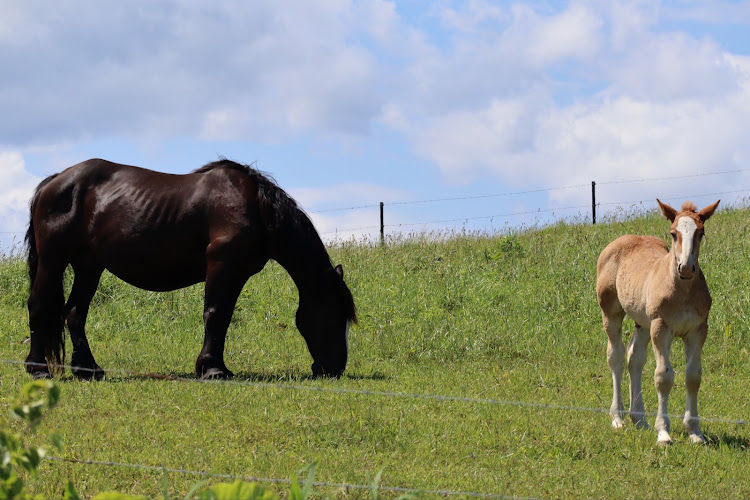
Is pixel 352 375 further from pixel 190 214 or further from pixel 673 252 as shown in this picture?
pixel 673 252

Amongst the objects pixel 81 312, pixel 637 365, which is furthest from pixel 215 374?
pixel 637 365

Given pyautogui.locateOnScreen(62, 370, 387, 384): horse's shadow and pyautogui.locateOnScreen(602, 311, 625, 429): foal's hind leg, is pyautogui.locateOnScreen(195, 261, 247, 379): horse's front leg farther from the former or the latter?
pyautogui.locateOnScreen(602, 311, 625, 429): foal's hind leg

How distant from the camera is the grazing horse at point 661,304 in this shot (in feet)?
22.5

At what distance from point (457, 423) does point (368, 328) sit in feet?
17.7

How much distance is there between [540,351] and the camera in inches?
463

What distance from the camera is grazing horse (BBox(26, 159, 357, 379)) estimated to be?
991 cm

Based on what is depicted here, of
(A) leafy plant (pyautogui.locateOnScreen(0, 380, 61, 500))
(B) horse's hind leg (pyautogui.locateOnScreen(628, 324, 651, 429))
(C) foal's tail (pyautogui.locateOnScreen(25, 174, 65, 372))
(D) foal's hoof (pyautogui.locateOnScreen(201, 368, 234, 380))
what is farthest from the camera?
(C) foal's tail (pyautogui.locateOnScreen(25, 174, 65, 372))

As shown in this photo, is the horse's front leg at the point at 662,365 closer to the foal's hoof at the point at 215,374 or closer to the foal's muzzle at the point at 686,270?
the foal's muzzle at the point at 686,270

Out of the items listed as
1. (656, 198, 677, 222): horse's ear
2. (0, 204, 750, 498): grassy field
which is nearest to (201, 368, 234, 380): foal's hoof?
(0, 204, 750, 498): grassy field

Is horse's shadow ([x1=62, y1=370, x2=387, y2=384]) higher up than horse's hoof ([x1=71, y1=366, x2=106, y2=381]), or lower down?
lower down

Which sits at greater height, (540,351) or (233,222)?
(233,222)

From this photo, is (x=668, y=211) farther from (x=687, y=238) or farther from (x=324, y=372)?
(x=324, y=372)

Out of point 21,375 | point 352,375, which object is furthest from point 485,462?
point 21,375

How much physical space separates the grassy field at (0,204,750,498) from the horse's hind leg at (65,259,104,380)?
39 centimetres
